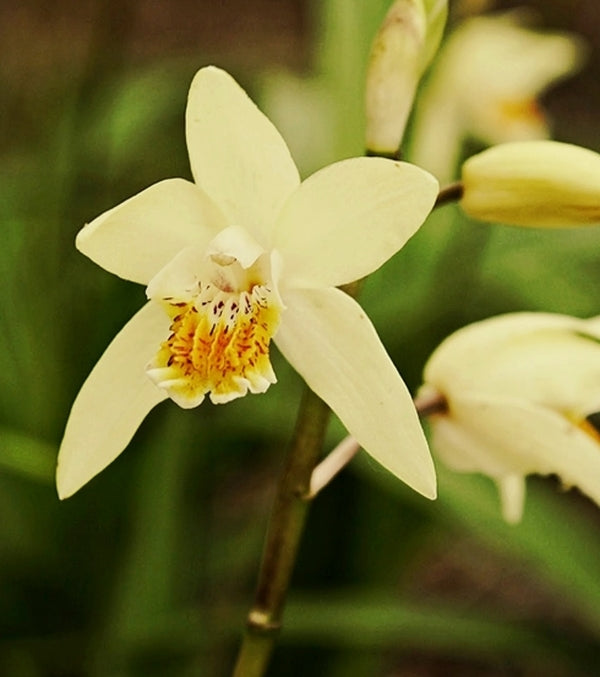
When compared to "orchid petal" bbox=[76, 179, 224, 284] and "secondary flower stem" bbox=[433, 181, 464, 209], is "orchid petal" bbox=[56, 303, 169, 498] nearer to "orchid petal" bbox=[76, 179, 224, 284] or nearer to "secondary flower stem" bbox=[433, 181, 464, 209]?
"orchid petal" bbox=[76, 179, 224, 284]

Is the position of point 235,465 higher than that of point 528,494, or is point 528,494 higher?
point 528,494

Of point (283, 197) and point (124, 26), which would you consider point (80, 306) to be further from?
point (283, 197)

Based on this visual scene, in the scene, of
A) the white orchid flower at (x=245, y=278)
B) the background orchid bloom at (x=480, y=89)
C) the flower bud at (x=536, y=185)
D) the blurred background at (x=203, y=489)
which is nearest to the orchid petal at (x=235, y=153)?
the white orchid flower at (x=245, y=278)

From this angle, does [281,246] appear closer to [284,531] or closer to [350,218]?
[350,218]

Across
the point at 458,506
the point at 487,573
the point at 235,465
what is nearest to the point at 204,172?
the point at 458,506

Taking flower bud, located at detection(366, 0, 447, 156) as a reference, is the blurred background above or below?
below

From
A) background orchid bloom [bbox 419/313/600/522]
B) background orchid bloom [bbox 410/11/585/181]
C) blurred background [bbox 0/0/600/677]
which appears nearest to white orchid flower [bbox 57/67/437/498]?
background orchid bloom [bbox 419/313/600/522]

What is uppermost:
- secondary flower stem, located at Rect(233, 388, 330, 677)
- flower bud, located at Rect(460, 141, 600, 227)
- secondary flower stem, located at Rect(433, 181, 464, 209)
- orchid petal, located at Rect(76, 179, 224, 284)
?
flower bud, located at Rect(460, 141, 600, 227)

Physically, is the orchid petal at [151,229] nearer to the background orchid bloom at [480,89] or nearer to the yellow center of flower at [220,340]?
the yellow center of flower at [220,340]
